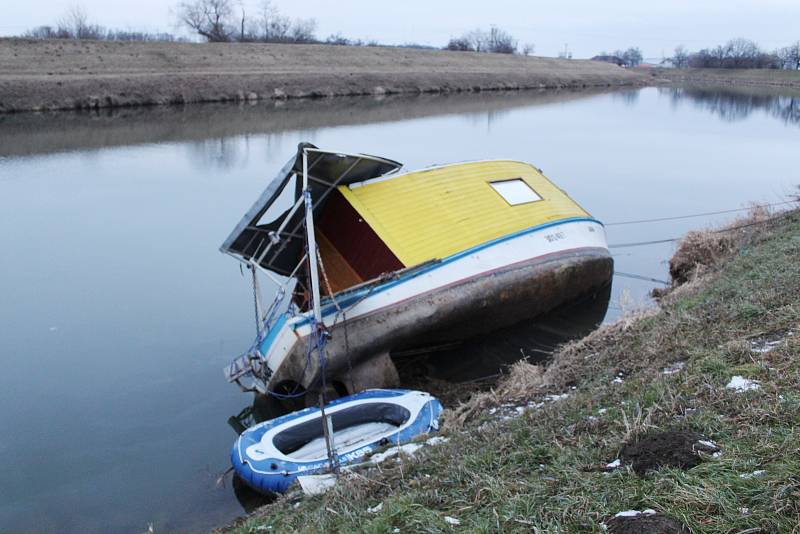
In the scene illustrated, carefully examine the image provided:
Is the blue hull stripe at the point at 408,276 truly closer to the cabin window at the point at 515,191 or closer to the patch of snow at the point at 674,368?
the cabin window at the point at 515,191

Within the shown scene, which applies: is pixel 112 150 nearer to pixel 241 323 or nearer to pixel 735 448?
pixel 241 323

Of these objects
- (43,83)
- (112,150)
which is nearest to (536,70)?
(43,83)

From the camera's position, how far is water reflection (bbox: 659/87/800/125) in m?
44.8

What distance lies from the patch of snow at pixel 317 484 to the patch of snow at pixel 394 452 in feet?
1.40

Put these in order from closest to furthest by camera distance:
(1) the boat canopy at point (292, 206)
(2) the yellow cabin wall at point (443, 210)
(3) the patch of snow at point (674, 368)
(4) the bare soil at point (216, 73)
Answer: (3) the patch of snow at point (674, 368) < (1) the boat canopy at point (292, 206) < (2) the yellow cabin wall at point (443, 210) < (4) the bare soil at point (216, 73)

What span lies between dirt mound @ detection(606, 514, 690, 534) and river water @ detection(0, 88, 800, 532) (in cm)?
474

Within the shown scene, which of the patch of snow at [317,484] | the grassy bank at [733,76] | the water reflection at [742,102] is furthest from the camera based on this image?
the grassy bank at [733,76]

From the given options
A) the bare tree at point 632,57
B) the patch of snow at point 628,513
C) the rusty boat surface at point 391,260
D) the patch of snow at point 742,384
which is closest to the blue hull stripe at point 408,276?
the rusty boat surface at point 391,260

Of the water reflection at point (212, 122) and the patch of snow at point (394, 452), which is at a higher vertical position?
the water reflection at point (212, 122)

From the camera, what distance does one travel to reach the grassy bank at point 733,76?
80750mm

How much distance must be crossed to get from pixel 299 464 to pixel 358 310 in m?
2.65

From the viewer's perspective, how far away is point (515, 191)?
12.7m

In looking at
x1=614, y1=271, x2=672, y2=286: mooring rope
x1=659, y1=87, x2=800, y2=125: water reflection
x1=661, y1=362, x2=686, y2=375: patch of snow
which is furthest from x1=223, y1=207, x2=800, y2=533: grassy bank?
x1=659, y1=87, x2=800, y2=125: water reflection

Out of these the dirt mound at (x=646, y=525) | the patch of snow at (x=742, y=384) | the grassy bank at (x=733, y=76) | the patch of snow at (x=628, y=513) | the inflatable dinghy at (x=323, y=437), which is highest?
the grassy bank at (x=733, y=76)
